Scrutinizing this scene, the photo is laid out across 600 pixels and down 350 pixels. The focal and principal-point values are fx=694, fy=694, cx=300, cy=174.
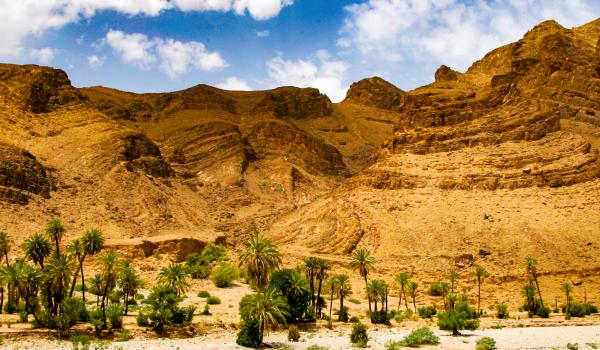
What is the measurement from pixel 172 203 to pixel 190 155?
39.5 metres

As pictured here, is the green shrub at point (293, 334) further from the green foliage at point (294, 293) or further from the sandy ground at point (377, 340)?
the green foliage at point (294, 293)

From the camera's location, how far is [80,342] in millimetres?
45906

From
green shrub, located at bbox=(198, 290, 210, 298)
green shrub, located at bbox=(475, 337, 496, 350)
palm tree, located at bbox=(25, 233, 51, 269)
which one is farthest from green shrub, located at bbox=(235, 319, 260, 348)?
green shrub, located at bbox=(198, 290, 210, 298)

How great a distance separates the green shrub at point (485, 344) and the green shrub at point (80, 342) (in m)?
25.4

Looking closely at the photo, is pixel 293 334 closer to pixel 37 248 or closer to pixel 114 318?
pixel 114 318

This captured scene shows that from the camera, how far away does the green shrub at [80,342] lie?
43394mm

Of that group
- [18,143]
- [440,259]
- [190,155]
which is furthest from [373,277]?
[190,155]

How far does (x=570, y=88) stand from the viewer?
11956cm

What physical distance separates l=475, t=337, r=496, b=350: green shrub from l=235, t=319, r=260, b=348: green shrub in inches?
581

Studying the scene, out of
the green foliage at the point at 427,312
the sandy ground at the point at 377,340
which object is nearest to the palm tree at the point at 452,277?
the green foliage at the point at 427,312

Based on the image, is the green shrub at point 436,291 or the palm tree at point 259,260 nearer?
the palm tree at point 259,260

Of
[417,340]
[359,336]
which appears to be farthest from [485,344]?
[359,336]

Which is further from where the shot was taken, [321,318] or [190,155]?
[190,155]

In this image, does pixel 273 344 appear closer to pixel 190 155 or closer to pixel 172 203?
pixel 172 203
